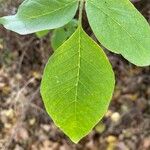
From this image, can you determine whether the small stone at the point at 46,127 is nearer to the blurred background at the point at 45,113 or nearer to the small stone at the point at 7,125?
the blurred background at the point at 45,113

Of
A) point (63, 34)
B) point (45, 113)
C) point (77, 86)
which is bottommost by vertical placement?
point (45, 113)

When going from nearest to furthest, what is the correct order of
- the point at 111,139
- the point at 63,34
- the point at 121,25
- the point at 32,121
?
the point at 121,25 < the point at 63,34 < the point at 111,139 < the point at 32,121

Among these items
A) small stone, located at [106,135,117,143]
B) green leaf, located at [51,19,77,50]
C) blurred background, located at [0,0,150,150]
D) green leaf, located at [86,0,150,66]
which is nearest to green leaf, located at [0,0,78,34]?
green leaf, located at [86,0,150,66]

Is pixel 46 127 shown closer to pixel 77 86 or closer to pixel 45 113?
pixel 45 113

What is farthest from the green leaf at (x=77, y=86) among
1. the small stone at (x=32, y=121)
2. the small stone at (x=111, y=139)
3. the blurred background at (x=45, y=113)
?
the small stone at (x=32, y=121)

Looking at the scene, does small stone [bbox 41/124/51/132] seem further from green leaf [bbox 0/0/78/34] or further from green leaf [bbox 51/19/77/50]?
green leaf [bbox 0/0/78/34]

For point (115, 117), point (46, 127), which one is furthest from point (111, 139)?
point (46, 127)

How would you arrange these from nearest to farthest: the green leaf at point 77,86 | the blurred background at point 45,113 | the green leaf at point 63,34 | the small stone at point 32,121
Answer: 1. the green leaf at point 77,86
2. the green leaf at point 63,34
3. the blurred background at point 45,113
4. the small stone at point 32,121
